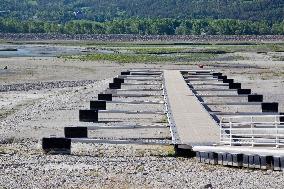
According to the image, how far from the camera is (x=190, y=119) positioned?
22.7 meters

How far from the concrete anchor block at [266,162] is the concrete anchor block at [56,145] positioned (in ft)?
17.7

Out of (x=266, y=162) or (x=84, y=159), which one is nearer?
(x=266, y=162)

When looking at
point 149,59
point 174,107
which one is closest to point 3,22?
point 149,59

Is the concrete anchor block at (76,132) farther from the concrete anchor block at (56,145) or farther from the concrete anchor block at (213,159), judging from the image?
the concrete anchor block at (213,159)

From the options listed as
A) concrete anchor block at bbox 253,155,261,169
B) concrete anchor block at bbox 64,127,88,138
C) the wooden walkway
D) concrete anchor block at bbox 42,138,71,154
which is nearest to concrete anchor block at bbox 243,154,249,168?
concrete anchor block at bbox 253,155,261,169

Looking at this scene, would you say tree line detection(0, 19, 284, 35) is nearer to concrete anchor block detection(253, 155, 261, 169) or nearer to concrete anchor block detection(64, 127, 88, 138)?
concrete anchor block detection(64, 127, 88, 138)

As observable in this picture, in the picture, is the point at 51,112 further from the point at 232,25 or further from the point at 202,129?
the point at 232,25

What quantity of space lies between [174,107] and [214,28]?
146 meters

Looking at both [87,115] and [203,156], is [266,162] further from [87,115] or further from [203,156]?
[87,115]

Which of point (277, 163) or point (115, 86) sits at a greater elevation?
point (277, 163)

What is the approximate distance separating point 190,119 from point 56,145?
188 inches

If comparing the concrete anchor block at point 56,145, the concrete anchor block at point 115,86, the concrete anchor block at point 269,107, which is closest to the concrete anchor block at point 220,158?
the concrete anchor block at point 56,145

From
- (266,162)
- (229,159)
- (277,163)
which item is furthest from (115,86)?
(277,163)

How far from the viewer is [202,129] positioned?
68.0ft
